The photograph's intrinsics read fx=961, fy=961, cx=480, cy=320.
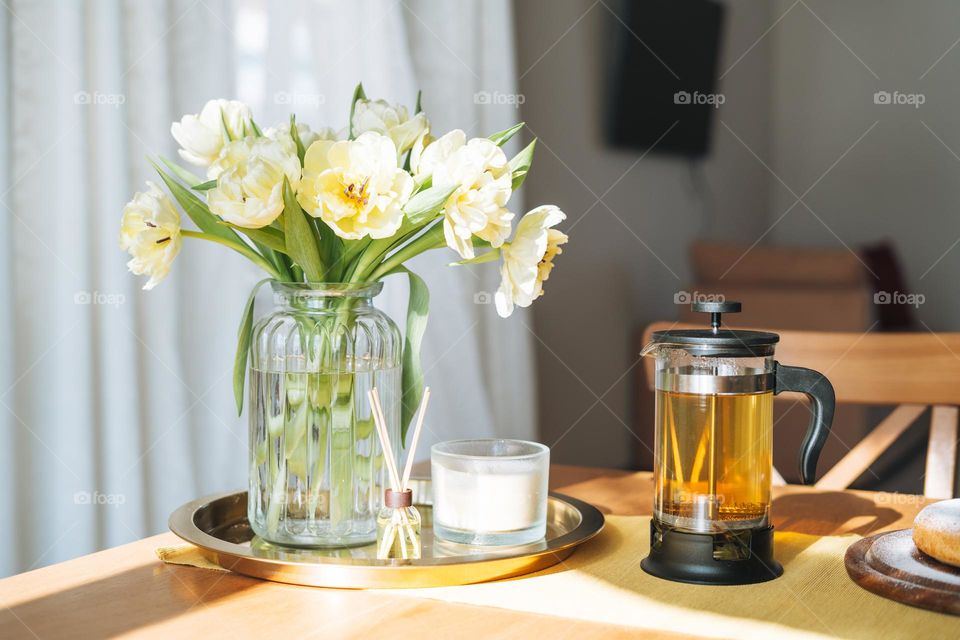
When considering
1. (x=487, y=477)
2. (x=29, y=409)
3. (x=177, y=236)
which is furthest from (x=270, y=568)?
(x=29, y=409)

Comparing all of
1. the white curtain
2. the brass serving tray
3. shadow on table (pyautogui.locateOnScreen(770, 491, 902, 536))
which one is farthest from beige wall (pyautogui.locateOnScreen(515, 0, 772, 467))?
the brass serving tray

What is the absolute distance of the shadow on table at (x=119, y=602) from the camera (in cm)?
69

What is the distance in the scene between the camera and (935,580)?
732mm

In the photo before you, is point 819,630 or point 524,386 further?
point 524,386

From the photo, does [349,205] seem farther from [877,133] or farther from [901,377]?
[877,133]

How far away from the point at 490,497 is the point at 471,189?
272mm

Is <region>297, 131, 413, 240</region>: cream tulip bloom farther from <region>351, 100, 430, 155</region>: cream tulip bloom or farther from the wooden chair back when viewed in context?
the wooden chair back

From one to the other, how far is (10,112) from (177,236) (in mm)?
750

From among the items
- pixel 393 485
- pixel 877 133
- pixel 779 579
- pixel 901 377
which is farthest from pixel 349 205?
pixel 877 133

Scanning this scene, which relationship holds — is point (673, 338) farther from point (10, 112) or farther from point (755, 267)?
point (755, 267)

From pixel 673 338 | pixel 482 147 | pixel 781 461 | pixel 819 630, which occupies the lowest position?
pixel 781 461

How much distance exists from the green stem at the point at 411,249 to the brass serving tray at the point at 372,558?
25 centimetres

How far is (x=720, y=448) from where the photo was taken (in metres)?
0.82

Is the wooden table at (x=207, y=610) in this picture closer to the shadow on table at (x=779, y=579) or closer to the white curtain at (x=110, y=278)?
the shadow on table at (x=779, y=579)
